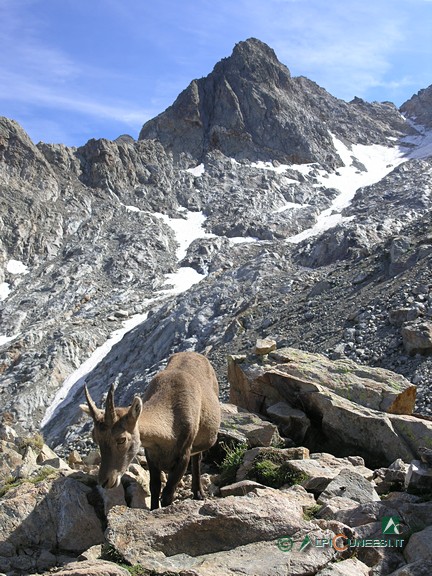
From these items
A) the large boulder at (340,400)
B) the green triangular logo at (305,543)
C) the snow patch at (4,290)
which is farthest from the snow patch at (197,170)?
the green triangular logo at (305,543)

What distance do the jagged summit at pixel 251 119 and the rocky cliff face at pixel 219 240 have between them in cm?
45

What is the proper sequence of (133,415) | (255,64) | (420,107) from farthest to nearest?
(420,107)
(255,64)
(133,415)

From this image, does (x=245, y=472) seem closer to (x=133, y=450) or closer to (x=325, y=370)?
(x=133, y=450)

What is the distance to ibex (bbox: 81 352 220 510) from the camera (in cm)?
723

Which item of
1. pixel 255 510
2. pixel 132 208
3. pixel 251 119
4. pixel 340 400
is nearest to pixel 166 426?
pixel 255 510

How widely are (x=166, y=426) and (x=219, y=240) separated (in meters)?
82.1

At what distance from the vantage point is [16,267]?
8356 centimetres

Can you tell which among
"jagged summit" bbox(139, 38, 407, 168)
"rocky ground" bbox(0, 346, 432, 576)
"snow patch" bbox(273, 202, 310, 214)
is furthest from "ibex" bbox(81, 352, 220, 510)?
"jagged summit" bbox(139, 38, 407, 168)

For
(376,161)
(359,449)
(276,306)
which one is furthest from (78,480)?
(376,161)

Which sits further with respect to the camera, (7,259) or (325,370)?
(7,259)

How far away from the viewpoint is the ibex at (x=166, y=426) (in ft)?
23.7

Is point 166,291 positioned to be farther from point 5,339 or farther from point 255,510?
point 255,510

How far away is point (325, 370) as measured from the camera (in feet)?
46.2

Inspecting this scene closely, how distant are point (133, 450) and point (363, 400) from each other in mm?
7653
